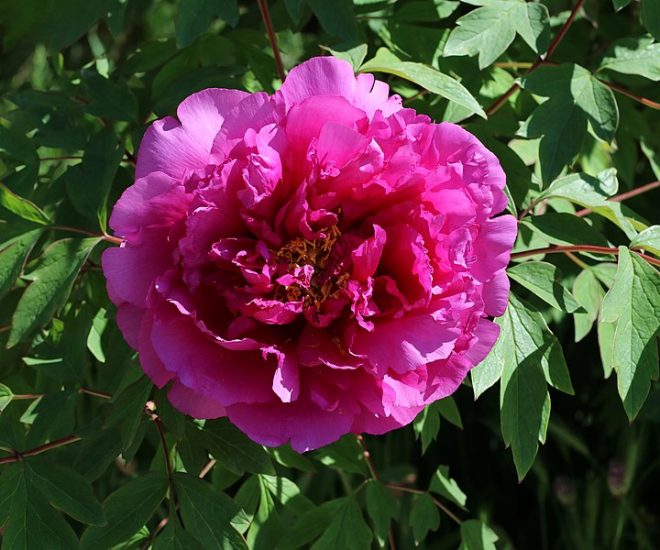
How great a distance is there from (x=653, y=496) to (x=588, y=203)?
1.81 m

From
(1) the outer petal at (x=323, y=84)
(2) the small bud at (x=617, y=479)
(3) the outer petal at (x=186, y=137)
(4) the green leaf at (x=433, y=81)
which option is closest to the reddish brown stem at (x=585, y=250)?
(4) the green leaf at (x=433, y=81)

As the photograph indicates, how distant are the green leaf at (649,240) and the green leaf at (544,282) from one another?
0.09 meters

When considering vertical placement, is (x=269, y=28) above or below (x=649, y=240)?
above

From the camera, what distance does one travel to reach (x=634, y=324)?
104 cm

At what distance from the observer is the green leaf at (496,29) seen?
1146mm

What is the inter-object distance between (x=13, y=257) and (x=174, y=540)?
1.17ft

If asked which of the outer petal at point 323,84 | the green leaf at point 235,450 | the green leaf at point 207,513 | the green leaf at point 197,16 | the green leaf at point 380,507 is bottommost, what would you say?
the green leaf at point 380,507

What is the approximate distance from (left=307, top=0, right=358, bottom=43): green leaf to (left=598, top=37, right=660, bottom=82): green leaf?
33 centimetres

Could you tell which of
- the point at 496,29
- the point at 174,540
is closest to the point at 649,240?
the point at 496,29

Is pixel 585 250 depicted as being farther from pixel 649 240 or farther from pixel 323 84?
pixel 323 84

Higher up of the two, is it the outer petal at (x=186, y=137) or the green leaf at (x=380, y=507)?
the outer petal at (x=186, y=137)

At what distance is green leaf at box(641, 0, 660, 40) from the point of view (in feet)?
3.76

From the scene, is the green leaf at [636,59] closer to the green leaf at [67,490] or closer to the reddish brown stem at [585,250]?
the reddish brown stem at [585,250]

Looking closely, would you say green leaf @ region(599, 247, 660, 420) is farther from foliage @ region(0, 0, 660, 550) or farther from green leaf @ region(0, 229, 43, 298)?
green leaf @ region(0, 229, 43, 298)
